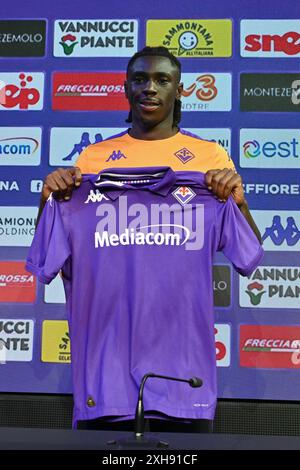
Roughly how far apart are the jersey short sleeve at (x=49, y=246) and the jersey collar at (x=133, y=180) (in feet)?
0.53

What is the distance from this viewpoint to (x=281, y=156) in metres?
2.88

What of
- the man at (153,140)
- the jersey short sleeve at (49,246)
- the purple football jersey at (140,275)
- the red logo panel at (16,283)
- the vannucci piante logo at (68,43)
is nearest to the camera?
the purple football jersey at (140,275)

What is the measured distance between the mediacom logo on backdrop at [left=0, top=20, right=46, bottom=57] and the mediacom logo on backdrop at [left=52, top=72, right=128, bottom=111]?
0.56ft

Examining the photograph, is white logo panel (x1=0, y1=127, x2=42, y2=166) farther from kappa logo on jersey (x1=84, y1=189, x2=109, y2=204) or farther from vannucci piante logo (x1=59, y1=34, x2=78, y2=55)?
kappa logo on jersey (x1=84, y1=189, x2=109, y2=204)

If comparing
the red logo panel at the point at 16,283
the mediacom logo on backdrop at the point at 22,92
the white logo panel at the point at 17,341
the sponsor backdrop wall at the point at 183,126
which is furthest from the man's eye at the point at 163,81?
the white logo panel at the point at 17,341

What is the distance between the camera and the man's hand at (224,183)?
1877 millimetres

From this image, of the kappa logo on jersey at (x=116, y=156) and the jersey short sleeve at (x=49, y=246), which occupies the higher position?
the kappa logo on jersey at (x=116, y=156)

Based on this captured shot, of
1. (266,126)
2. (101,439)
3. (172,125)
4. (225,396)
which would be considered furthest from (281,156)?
(101,439)

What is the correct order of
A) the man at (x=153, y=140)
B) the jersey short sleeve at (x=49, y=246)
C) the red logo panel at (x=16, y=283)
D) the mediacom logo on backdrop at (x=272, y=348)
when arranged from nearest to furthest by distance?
the jersey short sleeve at (x=49, y=246)
the man at (x=153, y=140)
the mediacom logo on backdrop at (x=272, y=348)
the red logo panel at (x=16, y=283)

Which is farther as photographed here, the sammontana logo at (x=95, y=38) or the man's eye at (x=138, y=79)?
the sammontana logo at (x=95, y=38)

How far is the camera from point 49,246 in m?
1.91

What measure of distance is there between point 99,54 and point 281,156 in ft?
3.17

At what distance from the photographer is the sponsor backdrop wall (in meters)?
2.81

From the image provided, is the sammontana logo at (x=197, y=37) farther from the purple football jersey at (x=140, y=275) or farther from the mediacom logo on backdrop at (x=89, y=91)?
the purple football jersey at (x=140, y=275)
